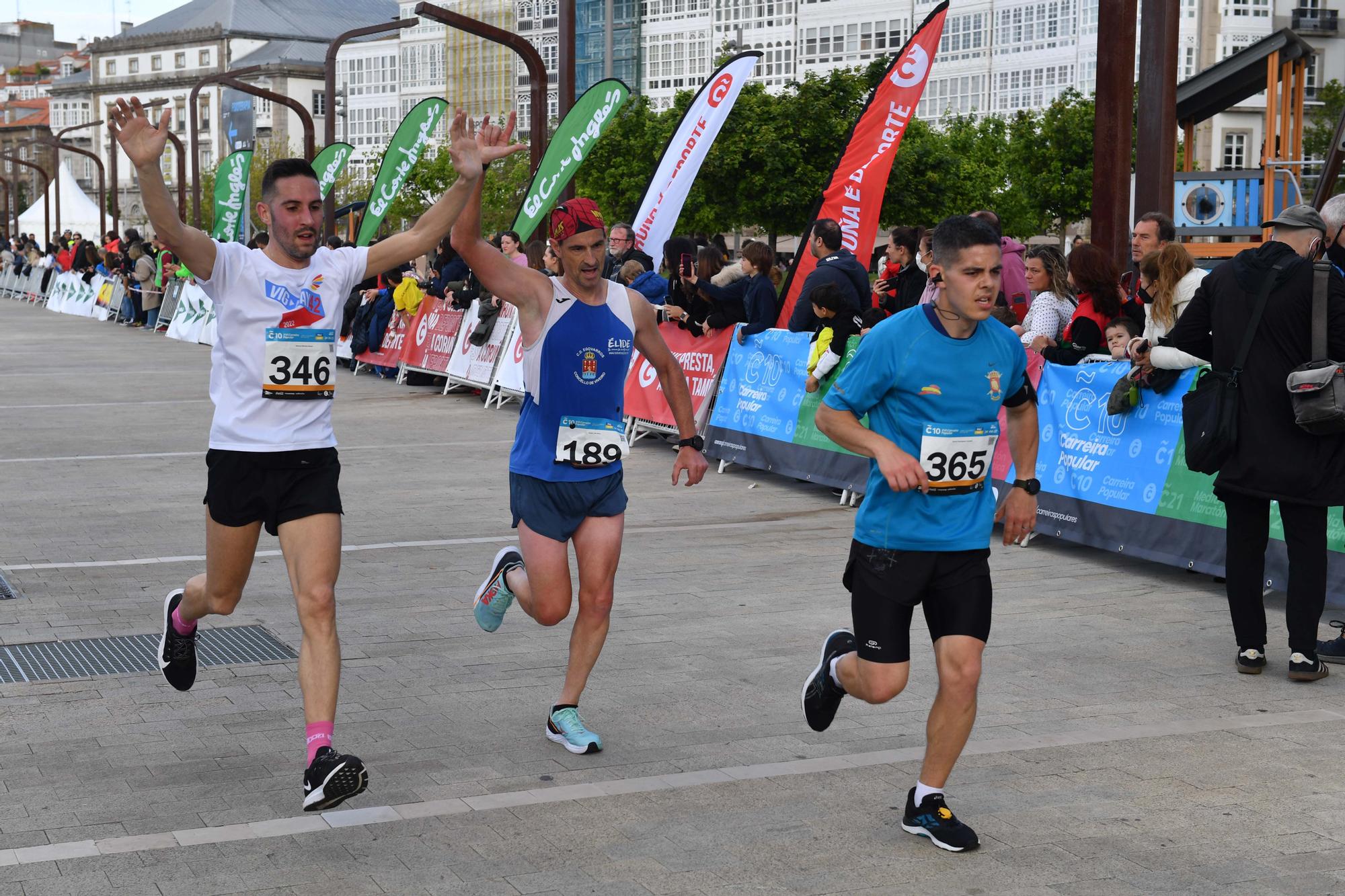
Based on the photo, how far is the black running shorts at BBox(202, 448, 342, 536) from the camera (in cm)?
541

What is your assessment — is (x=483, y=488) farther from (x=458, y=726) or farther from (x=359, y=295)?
(x=359, y=295)

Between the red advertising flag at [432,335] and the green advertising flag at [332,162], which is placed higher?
the green advertising flag at [332,162]

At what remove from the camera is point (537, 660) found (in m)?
7.20

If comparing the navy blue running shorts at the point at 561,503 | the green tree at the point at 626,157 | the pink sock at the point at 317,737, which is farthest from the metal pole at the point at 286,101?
the green tree at the point at 626,157

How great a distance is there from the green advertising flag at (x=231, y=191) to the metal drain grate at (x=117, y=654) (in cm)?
2057

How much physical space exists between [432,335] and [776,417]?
8.64m

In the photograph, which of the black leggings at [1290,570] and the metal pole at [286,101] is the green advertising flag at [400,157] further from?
the black leggings at [1290,570]

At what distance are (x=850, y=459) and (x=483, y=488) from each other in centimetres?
271

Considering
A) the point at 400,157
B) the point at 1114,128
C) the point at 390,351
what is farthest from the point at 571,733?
the point at 400,157

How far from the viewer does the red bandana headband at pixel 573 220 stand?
581 cm

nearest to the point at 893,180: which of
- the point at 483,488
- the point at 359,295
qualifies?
the point at 359,295

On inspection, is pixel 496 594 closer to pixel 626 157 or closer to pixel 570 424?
pixel 570 424

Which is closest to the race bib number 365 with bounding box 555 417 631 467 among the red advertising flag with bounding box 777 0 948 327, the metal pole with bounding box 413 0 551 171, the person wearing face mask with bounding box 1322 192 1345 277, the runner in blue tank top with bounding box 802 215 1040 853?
the runner in blue tank top with bounding box 802 215 1040 853

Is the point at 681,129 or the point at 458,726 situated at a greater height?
the point at 681,129
